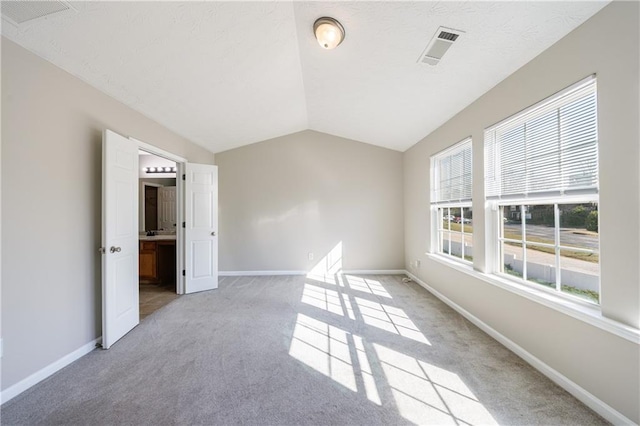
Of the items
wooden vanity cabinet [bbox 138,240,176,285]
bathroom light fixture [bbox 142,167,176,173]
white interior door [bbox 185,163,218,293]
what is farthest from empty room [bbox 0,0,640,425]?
bathroom light fixture [bbox 142,167,176,173]

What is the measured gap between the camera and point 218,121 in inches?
146

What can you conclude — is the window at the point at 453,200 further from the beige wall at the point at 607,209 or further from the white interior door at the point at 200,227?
the white interior door at the point at 200,227

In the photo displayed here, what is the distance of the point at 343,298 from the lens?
364cm

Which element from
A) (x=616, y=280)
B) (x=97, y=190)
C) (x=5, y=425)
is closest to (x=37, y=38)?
(x=97, y=190)

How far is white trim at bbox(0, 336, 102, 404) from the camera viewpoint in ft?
5.47

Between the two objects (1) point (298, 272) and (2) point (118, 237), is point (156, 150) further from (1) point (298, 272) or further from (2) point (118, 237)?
(1) point (298, 272)

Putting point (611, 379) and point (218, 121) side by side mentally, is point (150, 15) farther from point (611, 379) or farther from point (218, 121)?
point (611, 379)

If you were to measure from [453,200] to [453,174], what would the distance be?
363mm

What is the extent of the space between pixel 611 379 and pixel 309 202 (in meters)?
4.19

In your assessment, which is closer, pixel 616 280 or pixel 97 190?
pixel 616 280

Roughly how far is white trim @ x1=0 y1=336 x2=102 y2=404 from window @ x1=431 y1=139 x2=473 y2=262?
415 centimetres

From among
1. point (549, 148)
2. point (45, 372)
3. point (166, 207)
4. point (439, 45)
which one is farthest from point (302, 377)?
point (166, 207)

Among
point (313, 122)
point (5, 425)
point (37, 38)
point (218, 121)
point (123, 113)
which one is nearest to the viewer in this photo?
point (5, 425)

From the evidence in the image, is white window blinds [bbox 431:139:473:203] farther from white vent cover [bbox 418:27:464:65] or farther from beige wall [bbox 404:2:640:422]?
white vent cover [bbox 418:27:464:65]
